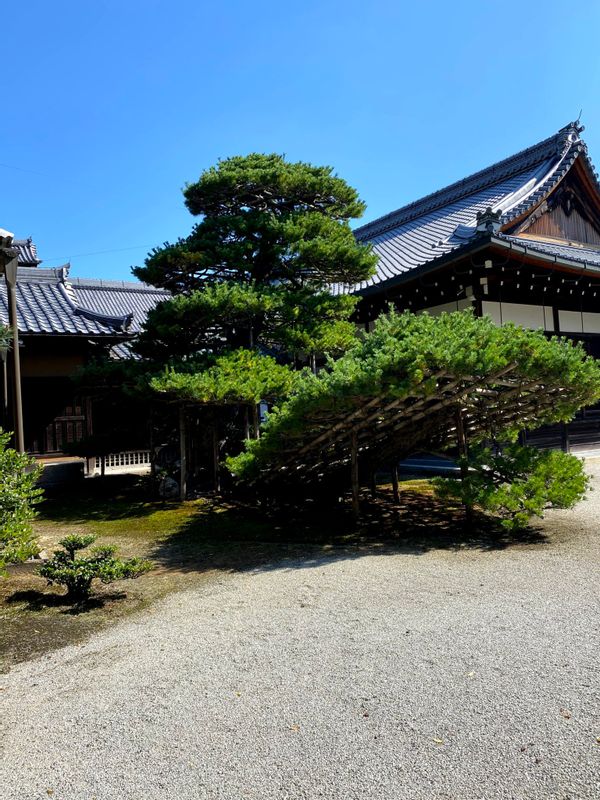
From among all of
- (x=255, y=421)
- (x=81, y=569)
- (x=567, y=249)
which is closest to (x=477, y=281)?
(x=567, y=249)

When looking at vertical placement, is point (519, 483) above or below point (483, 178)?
below

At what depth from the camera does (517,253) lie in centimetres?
1001

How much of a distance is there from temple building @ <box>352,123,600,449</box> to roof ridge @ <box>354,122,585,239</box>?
0.03 m

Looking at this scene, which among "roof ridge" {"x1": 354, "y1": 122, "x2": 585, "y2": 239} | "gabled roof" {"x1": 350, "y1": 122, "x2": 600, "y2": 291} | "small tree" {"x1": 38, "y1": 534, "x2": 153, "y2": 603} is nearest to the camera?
"small tree" {"x1": 38, "y1": 534, "x2": 153, "y2": 603}

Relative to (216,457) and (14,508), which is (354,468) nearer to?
(216,457)

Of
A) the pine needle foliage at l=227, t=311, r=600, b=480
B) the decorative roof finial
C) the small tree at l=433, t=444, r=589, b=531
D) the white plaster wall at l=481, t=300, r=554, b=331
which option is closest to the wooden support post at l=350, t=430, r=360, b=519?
the pine needle foliage at l=227, t=311, r=600, b=480

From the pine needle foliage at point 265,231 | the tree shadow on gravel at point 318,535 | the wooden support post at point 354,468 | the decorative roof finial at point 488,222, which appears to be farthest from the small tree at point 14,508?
the decorative roof finial at point 488,222

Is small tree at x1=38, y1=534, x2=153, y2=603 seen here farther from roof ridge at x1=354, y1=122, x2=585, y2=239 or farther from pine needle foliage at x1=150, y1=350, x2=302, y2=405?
roof ridge at x1=354, y1=122, x2=585, y2=239

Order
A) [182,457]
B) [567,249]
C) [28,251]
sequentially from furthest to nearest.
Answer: [28,251]
[567,249]
[182,457]

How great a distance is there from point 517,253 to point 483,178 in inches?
323

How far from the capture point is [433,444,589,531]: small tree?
6.22m

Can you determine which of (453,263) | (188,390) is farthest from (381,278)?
(188,390)

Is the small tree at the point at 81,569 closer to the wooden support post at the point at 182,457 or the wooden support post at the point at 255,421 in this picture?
the wooden support post at the point at 182,457

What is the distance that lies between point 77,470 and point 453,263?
8.88m
